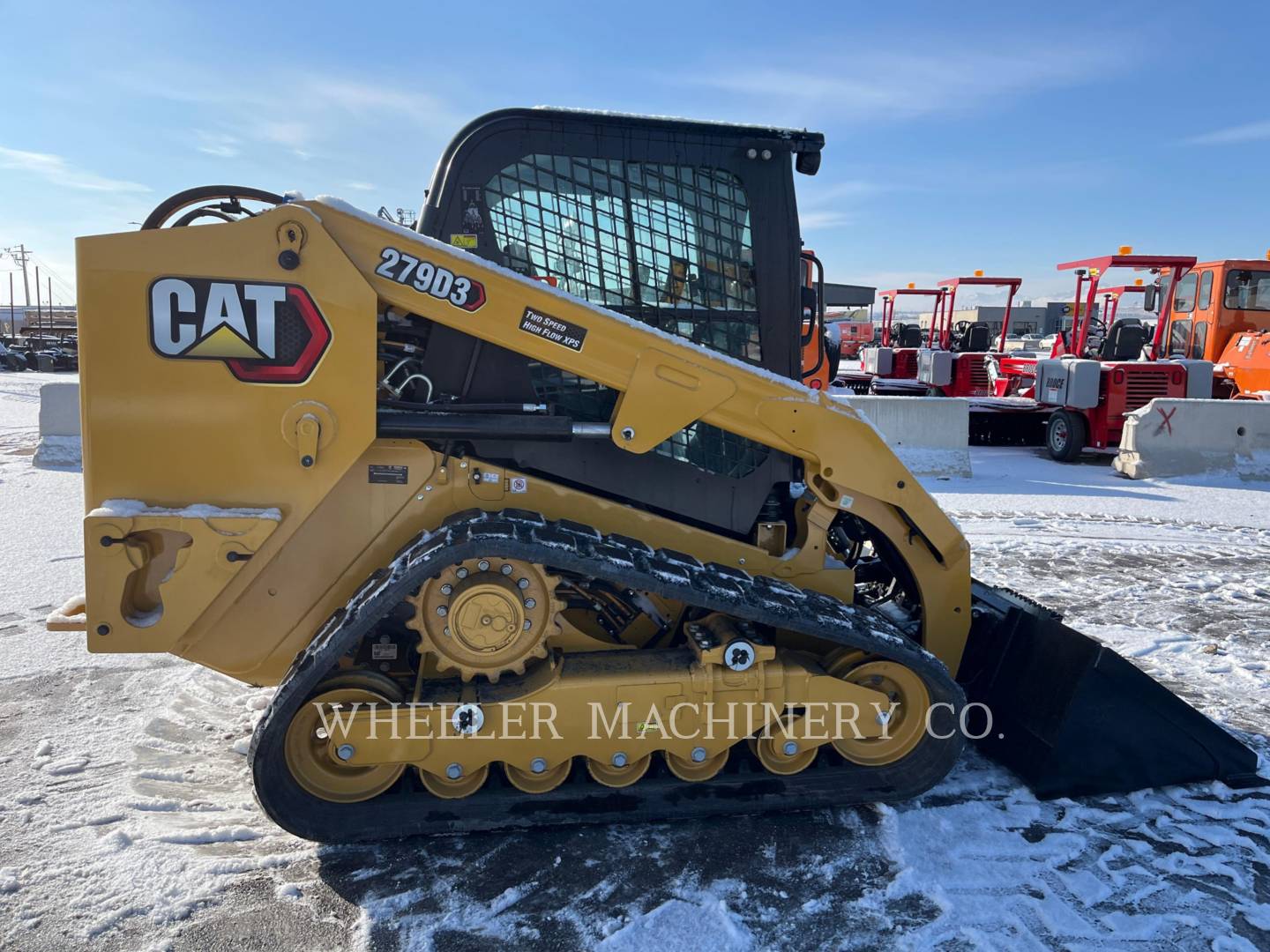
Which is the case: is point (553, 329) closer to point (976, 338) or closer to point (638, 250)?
point (638, 250)

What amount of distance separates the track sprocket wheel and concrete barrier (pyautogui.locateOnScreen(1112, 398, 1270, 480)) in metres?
9.96

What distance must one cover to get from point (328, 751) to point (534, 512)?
3.53ft

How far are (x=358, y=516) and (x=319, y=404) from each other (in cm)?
44

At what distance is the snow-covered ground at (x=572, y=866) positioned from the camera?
259cm

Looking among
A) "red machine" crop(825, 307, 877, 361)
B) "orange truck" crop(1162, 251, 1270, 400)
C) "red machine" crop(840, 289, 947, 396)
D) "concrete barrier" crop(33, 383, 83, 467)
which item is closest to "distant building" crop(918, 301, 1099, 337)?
"red machine" crop(825, 307, 877, 361)

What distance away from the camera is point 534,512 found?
10.5 feet

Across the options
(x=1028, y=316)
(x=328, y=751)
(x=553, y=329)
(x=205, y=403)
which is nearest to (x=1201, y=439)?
(x=553, y=329)

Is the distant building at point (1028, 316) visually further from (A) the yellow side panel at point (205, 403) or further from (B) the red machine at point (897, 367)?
(A) the yellow side panel at point (205, 403)

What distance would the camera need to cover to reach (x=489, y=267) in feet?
9.80

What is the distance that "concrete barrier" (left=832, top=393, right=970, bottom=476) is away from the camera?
1066cm

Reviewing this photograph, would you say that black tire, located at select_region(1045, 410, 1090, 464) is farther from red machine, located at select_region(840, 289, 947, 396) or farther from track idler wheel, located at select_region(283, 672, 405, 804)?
track idler wheel, located at select_region(283, 672, 405, 804)

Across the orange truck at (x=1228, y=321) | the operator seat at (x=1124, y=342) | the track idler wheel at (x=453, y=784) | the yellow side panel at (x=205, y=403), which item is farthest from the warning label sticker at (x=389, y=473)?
the orange truck at (x=1228, y=321)

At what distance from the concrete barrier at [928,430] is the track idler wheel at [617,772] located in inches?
323

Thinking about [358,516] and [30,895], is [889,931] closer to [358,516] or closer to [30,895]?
[358,516]
